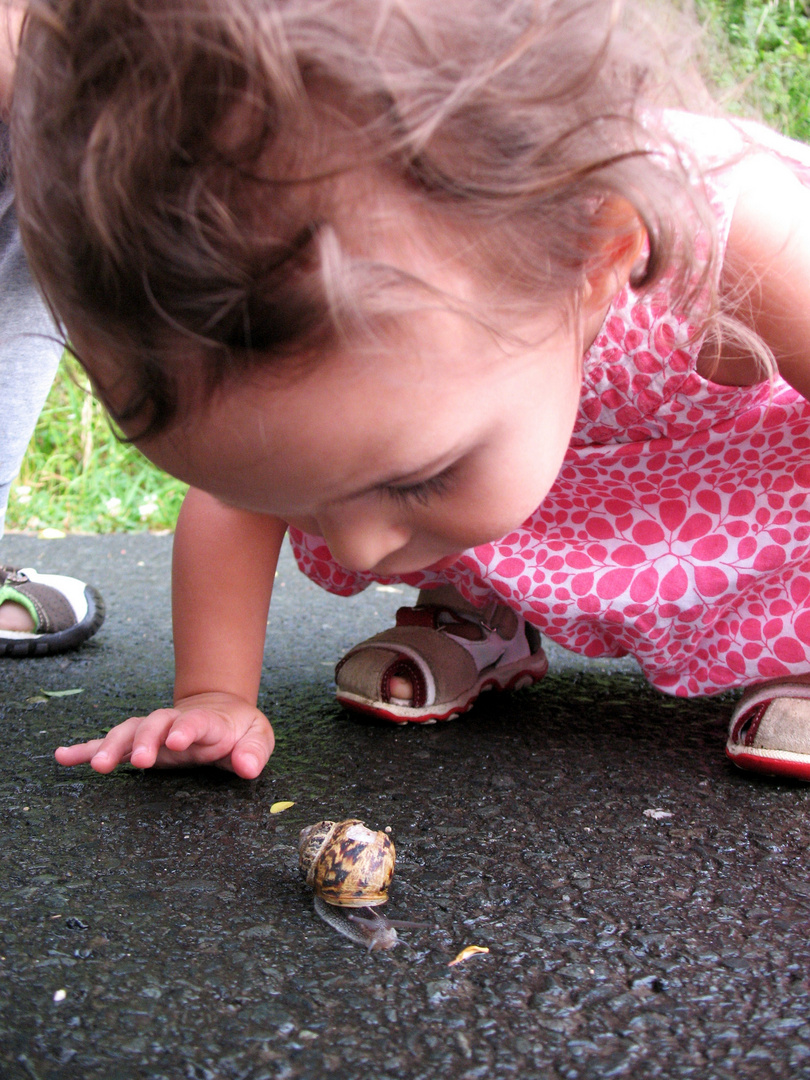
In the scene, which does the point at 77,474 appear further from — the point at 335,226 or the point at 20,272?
the point at 335,226

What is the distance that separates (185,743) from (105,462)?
2998 millimetres

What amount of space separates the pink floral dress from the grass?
1729 mm

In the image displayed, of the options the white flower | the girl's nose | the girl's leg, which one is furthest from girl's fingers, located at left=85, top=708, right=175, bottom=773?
the white flower

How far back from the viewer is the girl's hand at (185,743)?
112 centimetres

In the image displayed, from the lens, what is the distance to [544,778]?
3.93ft

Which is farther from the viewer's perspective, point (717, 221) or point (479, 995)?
point (717, 221)

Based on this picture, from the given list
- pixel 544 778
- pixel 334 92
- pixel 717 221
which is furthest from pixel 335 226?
pixel 544 778

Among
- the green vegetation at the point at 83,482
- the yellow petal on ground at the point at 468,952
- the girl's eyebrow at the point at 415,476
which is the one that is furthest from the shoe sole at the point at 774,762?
the green vegetation at the point at 83,482

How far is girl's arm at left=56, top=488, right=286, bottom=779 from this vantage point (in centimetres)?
119

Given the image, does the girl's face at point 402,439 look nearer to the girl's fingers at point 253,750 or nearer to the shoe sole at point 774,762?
the girl's fingers at point 253,750

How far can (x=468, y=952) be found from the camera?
0.83 meters

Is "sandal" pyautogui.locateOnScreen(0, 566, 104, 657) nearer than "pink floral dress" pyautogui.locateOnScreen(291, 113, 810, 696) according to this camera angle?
No

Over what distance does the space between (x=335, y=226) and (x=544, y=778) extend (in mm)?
731

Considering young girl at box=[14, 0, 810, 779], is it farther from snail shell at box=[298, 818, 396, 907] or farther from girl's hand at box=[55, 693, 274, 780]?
snail shell at box=[298, 818, 396, 907]
